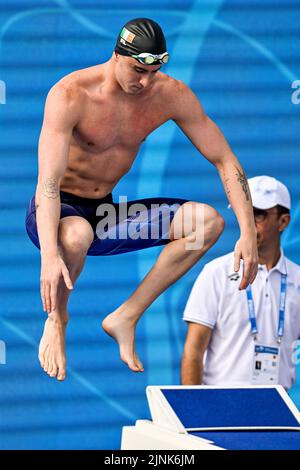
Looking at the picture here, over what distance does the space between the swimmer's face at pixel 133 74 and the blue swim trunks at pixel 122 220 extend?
0.62m

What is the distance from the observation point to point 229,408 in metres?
5.93

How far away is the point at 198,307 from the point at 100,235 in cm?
141

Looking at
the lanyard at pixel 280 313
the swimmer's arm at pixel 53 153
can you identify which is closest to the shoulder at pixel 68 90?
the swimmer's arm at pixel 53 153

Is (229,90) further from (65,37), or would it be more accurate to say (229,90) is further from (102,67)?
(102,67)

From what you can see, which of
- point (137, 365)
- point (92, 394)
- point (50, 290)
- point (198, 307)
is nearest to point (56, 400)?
point (92, 394)

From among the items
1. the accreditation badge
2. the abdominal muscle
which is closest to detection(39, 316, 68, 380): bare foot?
the abdominal muscle

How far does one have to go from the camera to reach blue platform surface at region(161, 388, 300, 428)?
584cm

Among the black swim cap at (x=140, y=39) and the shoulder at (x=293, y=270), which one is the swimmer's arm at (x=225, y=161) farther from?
the shoulder at (x=293, y=270)

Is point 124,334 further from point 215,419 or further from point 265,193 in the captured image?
point 265,193

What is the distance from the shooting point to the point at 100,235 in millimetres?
5836

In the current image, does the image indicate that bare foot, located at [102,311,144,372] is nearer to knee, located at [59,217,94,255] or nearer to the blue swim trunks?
the blue swim trunks

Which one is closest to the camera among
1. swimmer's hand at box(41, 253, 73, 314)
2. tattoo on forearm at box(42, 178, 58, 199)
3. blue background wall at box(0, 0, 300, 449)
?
swimmer's hand at box(41, 253, 73, 314)

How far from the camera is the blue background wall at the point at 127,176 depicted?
316 inches

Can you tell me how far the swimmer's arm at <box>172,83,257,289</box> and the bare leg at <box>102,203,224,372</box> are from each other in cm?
14
